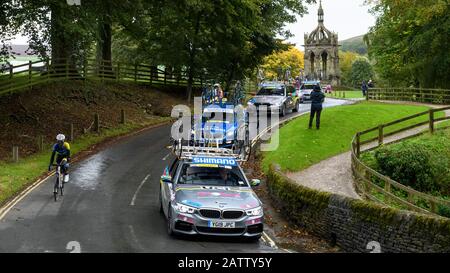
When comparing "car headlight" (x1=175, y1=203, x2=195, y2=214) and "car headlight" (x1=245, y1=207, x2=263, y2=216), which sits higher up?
"car headlight" (x1=175, y1=203, x2=195, y2=214)

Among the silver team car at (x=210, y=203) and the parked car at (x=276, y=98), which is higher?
the parked car at (x=276, y=98)

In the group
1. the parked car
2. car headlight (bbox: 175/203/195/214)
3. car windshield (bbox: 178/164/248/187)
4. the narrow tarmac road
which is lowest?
the narrow tarmac road

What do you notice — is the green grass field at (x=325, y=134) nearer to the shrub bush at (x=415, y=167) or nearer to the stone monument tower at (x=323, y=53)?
the shrub bush at (x=415, y=167)

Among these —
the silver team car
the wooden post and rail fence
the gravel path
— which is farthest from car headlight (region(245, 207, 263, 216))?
the gravel path

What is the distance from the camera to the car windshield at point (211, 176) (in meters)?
14.6

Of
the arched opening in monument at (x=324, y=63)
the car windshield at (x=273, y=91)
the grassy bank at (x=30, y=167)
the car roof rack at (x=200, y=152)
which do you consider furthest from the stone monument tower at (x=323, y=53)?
the car roof rack at (x=200, y=152)

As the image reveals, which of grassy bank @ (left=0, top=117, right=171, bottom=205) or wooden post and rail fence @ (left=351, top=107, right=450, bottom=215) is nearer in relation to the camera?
wooden post and rail fence @ (left=351, top=107, right=450, bottom=215)

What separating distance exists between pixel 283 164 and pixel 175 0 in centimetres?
1255

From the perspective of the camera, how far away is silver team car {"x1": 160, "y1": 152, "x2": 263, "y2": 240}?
42.9 ft

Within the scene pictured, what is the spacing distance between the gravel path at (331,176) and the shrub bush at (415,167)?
63.5 inches

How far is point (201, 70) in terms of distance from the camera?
43594 mm

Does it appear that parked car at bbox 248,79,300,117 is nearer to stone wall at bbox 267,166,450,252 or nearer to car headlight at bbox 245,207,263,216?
stone wall at bbox 267,166,450,252

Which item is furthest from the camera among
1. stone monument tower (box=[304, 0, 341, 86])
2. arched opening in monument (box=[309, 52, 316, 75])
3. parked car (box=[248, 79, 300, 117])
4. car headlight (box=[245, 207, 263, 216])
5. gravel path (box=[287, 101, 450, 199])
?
arched opening in monument (box=[309, 52, 316, 75])

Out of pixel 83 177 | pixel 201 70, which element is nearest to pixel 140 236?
pixel 83 177
